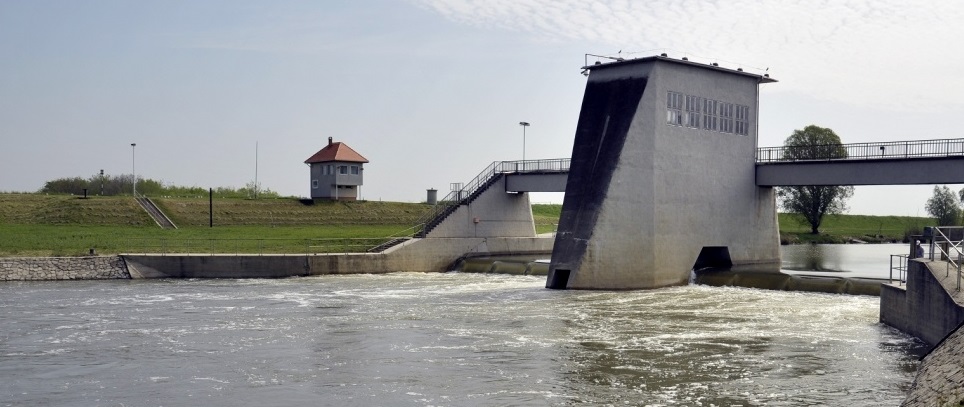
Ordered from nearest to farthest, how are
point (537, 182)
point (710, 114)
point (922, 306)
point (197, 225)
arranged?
point (922, 306)
point (710, 114)
point (537, 182)
point (197, 225)

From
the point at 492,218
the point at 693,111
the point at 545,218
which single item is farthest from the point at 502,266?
the point at 545,218

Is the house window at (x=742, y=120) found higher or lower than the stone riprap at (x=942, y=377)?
higher

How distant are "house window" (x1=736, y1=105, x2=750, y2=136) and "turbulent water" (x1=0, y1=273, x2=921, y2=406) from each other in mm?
10712

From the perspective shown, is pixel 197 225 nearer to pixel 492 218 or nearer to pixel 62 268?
pixel 492 218

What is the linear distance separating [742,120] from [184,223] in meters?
37.7

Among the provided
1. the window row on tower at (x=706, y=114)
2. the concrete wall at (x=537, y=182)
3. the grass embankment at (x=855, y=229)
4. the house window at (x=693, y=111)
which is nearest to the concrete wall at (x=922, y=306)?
the window row on tower at (x=706, y=114)

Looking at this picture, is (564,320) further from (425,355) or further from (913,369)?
(913,369)

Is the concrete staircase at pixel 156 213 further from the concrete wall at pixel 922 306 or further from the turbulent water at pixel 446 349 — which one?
the concrete wall at pixel 922 306

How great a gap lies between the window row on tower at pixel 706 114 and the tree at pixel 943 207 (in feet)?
147

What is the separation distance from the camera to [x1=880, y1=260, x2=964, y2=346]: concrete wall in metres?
22.0

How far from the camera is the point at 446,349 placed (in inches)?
952

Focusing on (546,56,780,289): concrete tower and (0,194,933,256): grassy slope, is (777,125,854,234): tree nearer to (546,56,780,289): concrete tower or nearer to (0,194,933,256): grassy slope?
(0,194,933,256): grassy slope

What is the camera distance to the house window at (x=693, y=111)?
43072mm

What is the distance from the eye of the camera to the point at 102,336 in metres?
26.0
